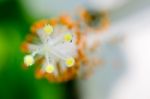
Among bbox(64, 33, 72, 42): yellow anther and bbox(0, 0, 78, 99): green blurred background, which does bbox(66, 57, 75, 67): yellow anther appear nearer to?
bbox(64, 33, 72, 42): yellow anther

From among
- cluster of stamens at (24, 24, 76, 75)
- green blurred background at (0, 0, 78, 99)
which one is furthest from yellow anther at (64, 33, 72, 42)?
green blurred background at (0, 0, 78, 99)

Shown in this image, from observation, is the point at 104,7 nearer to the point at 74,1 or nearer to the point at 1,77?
the point at 74,1

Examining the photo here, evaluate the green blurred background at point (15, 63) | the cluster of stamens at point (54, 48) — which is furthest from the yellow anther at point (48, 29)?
Answer: the green blurred background at point (15, 63)

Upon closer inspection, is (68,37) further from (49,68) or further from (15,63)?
(15,63)

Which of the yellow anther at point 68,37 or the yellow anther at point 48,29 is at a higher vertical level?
the yellow anther at point 48,29

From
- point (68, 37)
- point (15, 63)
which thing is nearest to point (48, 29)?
point (68, 37)

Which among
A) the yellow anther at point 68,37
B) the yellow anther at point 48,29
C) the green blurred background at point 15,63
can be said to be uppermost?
the yellow anther at point 48,29

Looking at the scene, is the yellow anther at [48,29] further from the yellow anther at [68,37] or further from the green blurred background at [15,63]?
the green blurred background at [15,63]

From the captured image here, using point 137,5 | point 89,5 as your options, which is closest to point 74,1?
point 89,5
